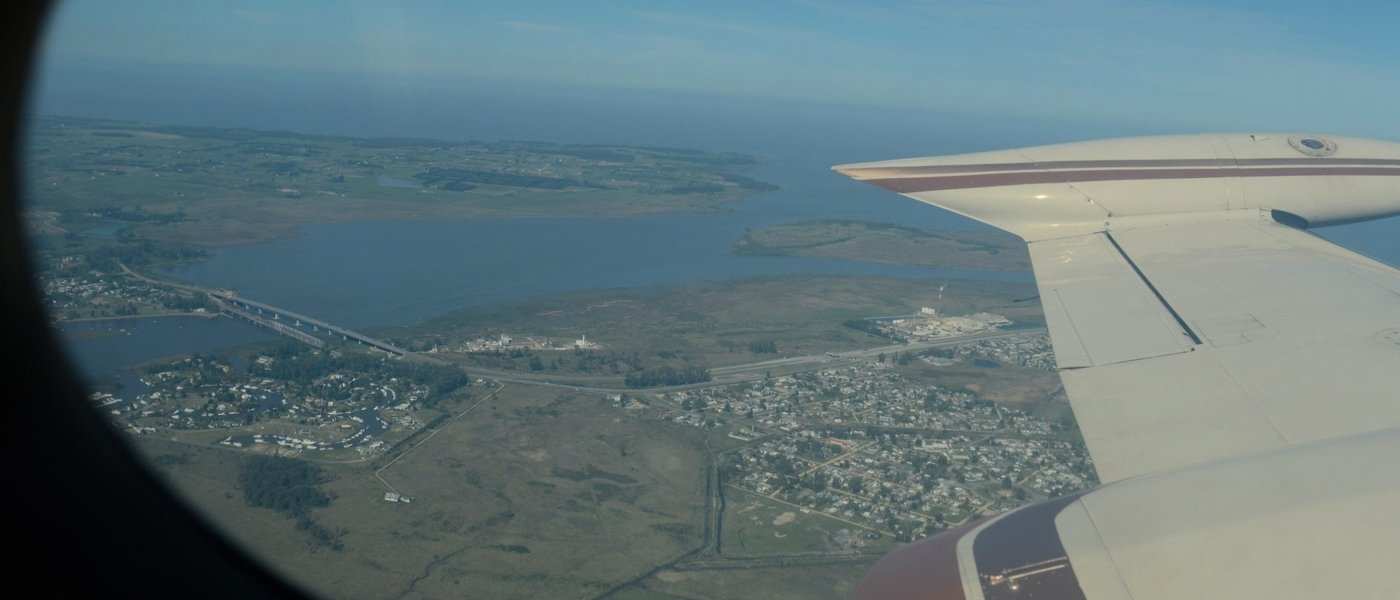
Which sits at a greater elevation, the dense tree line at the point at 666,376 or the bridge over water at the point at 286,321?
the bridge over water at the point at 286,321

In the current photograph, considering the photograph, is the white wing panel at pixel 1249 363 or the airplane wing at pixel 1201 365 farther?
the white wing panel at pixel 1249 363

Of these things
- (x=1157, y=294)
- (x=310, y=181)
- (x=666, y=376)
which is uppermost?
(x=1157, y=294)

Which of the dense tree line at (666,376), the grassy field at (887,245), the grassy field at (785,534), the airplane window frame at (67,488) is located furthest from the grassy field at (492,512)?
the grassy field at (887,245)

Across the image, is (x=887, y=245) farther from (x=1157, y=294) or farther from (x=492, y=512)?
(x=1157, y=294)

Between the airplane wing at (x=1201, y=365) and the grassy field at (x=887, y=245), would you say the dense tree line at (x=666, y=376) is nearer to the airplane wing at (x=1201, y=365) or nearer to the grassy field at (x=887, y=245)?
the airplane wing at (x=1201, y=365)

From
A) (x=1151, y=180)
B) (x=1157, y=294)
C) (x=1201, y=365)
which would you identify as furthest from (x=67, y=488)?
(x=1151, y=180)

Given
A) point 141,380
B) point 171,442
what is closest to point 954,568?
point 171,442
